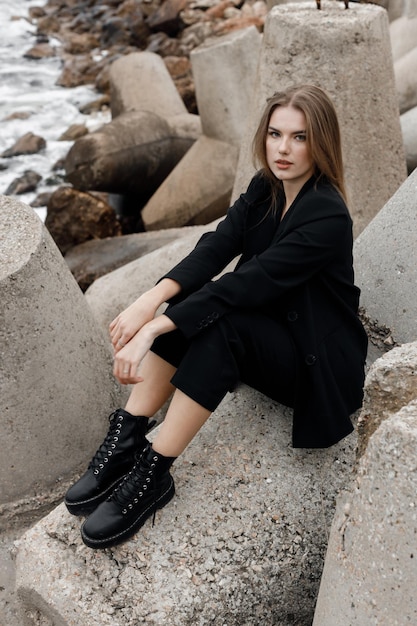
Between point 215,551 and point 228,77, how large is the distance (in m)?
2.85

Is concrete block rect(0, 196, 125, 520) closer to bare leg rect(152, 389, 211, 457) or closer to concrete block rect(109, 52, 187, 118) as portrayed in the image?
bare leg rect(152, 389, 211, 457)

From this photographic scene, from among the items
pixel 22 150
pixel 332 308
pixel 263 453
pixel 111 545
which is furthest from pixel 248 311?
pixel 22 150

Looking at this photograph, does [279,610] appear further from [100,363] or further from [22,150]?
[22,150]

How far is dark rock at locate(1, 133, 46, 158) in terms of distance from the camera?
727 centimetres

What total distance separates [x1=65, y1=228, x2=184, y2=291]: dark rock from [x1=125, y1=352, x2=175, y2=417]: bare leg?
2154mm

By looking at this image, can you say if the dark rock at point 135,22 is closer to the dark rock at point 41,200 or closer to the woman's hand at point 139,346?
the dark rock at point 41,200

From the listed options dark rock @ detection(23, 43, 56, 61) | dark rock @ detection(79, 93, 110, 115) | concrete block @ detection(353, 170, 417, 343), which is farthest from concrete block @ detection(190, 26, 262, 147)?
dark rock @ detection(23, 43, 56, 61)

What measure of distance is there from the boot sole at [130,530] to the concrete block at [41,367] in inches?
16.7

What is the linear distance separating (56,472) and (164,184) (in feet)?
9.26

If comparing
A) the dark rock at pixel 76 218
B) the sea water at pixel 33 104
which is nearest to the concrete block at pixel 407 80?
the dark rock at pixel 76 218

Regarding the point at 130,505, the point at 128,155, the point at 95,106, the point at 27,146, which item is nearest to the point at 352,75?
the point at 130,505

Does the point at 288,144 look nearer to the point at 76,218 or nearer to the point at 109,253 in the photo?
the point at 109,253

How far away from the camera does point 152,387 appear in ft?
5.57

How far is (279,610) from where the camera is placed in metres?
1.61
